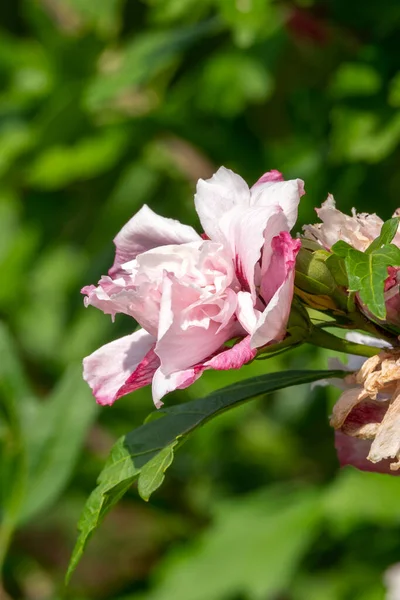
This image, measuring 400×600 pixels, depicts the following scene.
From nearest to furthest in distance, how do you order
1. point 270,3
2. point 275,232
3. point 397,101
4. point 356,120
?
point 275,232, point 397,101, point 356,120, point 270,3

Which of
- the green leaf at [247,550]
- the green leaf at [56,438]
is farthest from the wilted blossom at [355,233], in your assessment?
the green leaf at [247,550]

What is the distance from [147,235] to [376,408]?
7.4 inches

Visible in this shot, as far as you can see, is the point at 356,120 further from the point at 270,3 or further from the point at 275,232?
the point at 275,232

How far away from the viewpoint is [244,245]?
63 cm

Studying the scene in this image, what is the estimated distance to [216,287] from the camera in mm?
646

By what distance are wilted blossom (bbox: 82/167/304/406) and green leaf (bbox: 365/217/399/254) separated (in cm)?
5

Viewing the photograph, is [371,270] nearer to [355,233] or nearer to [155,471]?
[355,233]

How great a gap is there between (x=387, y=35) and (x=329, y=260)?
0.79 meters

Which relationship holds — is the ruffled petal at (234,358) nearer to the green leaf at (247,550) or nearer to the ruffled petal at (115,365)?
the ruffled petal at (115,365)

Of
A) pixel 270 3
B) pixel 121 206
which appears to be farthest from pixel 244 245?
pixel 121 206

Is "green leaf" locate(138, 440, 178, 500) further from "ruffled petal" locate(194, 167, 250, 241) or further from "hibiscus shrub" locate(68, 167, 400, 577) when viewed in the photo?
"ruffled petal" locate(194, 167, 250, 241)

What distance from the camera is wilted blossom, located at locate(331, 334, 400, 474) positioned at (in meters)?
0.63

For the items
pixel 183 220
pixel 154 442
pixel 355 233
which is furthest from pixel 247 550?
pixel 355 233

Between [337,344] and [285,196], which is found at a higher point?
[285,196]
